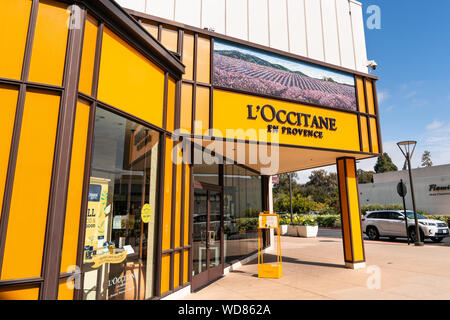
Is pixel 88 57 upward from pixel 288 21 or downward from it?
downward

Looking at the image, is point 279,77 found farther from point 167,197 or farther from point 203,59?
point 167,197

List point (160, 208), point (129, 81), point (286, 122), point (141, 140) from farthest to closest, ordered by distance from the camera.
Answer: point (286, 122)
point (160, 208)
point (141, 140)
point (129, 81)

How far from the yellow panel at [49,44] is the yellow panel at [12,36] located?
5.8 inches

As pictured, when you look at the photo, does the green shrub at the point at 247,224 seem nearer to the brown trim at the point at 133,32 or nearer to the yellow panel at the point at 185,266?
the yellow panel at the point at 185,266

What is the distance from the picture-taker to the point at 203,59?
7520 millimetres

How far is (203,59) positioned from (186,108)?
158 cm

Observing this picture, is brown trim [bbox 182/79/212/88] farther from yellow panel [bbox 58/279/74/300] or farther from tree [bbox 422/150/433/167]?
tree [bbox 422/150/433/167]

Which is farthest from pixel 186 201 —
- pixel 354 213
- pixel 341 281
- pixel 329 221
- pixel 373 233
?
pixel 329 221

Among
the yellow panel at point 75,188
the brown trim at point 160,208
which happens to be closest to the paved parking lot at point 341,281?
Answer: the brown trim at point 160,208

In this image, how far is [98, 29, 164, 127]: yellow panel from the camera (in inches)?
186

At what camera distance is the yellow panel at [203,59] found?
24.3 ft

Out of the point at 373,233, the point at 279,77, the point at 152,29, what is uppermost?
the point at 152,29

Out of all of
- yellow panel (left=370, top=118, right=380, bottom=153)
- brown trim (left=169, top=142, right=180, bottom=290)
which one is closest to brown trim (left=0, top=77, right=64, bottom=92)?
brown trim (left=169, top=142, right=180, bottom=290)

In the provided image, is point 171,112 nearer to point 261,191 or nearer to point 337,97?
point 337,97
